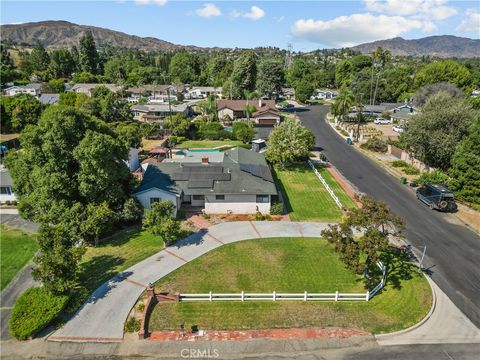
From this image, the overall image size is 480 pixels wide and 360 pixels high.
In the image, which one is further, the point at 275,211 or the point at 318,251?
the point at 275,211

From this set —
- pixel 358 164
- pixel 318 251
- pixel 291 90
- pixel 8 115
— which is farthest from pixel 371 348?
pixel 291 90

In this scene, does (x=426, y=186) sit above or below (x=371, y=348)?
above

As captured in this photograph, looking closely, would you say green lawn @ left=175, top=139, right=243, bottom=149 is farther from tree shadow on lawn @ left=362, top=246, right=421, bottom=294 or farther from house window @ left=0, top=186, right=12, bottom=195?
tree shadow on lawn @ left=362, top=246, right=421, bottom=294

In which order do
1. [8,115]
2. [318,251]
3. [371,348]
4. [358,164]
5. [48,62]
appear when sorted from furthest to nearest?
[48,62] < [8,115] < [358,164] < [318,251] < [371,348]

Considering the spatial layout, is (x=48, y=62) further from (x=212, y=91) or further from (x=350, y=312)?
(x=350, y=312)

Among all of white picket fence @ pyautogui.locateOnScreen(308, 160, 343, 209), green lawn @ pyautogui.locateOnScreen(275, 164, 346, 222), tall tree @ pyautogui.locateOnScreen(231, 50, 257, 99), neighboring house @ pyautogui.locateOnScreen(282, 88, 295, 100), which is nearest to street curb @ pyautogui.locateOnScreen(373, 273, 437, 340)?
green lawn @ pyautogui.locateOnScreen(275, 164, 346, 222)

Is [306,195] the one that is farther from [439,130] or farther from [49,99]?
[49,99]

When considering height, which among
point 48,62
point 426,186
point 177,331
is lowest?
point 177,331
